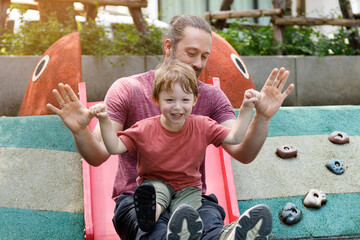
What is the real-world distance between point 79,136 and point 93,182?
122 cm

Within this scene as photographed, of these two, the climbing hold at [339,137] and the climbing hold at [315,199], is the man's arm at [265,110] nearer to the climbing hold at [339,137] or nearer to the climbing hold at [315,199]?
the climbing hold at [315,199]

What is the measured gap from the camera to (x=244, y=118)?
2186 mm

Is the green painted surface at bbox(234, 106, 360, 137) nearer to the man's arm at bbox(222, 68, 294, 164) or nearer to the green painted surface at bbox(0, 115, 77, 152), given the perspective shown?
the green painted surface at bbox(0, 115, 77, 152)

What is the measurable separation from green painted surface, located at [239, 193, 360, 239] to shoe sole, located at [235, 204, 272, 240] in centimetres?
134

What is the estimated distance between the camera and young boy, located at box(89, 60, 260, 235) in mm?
2150

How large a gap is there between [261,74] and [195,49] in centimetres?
377

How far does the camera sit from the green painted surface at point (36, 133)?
392cm

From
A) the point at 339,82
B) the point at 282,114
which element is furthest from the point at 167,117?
the point at 339,82

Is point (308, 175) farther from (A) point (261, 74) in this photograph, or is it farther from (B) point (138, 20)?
(B) point (138, 20)

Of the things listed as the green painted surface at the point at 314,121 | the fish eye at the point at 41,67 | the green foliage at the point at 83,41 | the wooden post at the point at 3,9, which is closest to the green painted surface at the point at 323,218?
the green painted surface at the point at 314,121

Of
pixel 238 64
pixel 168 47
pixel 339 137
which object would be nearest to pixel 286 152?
pixel 339 137

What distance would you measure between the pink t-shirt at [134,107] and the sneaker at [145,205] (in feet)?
1.44

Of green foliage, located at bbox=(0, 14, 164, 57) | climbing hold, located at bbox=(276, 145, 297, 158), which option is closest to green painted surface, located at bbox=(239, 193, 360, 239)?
climbing hold, located at bbox=(276, 145, 297, 158)

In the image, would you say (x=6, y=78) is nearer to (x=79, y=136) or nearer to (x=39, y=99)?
(x=39, y=99)
